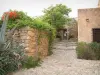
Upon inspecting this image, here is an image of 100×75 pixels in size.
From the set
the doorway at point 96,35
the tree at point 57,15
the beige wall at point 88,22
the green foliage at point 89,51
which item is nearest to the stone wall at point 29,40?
the green foliage at point 89,51

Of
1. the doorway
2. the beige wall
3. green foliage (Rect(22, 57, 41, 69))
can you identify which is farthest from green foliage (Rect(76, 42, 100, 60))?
green foliage (Rect(22, 57, 41, 69))

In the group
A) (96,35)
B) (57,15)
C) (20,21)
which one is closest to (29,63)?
(20,21)

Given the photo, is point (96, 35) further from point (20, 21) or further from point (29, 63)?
point (29, 63)

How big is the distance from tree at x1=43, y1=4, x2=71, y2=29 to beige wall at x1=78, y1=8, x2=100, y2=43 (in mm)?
9233

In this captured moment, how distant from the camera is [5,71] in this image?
7.08 metres

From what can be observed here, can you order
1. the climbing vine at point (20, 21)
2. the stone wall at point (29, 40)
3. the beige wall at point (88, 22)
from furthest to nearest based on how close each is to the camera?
the beige wall at point (88, 22) → the climbing vine at point (20, 21) → the stone wall at point (29, 40)

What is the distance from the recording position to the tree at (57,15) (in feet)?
77.3

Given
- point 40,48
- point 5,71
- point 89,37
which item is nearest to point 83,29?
point 89,37

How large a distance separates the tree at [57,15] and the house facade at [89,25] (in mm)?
9258

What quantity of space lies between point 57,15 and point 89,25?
391 inches

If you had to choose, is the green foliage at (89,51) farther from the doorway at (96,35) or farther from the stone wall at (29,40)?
the stone wall at (29,40)

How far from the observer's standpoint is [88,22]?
1398 cm

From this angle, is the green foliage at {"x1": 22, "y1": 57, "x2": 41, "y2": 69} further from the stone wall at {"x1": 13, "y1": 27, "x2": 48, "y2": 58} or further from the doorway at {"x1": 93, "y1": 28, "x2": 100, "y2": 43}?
the doorway at {"x1": 93, "y1": 28, "x2": 100, "y2": 43}

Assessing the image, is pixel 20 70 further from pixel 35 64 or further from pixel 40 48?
pixel 40 48
